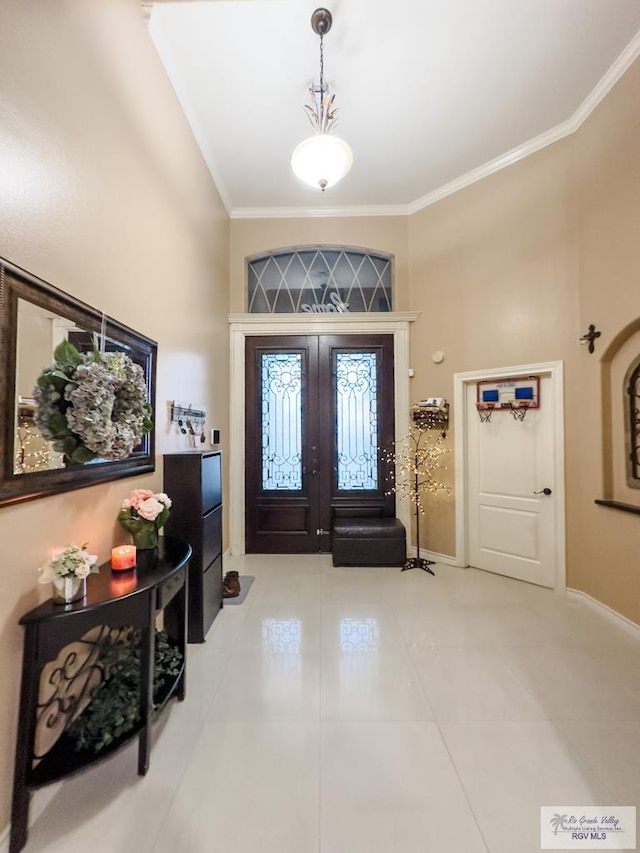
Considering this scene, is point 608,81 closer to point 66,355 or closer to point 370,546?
point 66,355

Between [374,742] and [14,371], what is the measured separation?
221 cm

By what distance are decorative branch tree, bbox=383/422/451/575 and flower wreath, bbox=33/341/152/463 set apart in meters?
3.17

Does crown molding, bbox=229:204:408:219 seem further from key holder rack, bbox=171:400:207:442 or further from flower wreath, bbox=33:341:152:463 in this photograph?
flower wreath, bbox=33:341:152:463

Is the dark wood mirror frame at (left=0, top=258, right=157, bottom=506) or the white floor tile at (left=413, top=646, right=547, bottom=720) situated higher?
the dark wood mirror frame at (left=0, top=258, right=157, bottom=506)

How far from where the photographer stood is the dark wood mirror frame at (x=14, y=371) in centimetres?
119

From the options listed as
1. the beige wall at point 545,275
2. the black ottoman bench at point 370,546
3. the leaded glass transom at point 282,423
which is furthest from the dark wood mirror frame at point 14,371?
the beige wall at point 545,275

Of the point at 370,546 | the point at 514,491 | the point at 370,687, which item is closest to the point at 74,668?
the point at 370,687

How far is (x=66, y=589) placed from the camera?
130cm

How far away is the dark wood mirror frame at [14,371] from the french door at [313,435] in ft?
7.96

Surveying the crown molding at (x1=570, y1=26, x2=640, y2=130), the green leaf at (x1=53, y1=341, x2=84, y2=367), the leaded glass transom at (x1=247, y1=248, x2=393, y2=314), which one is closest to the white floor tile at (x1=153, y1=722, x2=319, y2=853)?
the green leaf at (x1=53, y1=341, x2=84, y2=367)

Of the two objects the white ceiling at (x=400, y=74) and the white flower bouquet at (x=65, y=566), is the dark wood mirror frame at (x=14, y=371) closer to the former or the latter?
the white flower bouquet at (x=65, y=566)

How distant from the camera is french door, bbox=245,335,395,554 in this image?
4148 mm

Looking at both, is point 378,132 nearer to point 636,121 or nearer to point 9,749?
point 636,121

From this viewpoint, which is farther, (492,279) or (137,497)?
(492,279)
